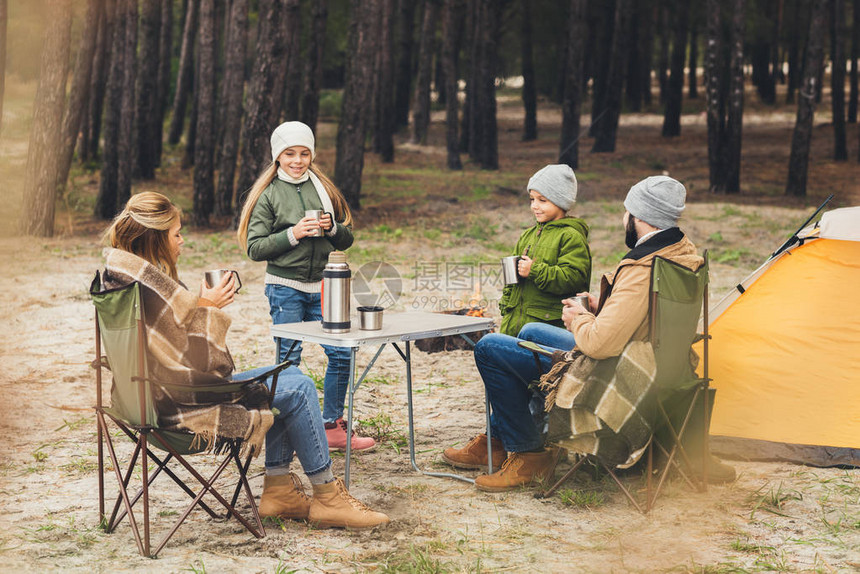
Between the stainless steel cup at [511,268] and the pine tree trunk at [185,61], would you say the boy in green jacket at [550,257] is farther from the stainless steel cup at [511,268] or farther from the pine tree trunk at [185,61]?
the pine tree trunk at [185,61]

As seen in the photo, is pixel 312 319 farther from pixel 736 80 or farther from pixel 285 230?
pixel 736 80

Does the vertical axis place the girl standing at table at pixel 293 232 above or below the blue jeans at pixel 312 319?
above

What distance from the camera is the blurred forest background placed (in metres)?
13.2

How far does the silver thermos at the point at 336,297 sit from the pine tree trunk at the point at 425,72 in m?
21.2

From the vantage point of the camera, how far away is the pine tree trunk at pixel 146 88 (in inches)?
750

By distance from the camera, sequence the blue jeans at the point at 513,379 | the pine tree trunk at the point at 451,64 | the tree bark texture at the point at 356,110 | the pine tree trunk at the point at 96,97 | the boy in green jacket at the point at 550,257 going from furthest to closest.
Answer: the pine tree trunk at the point at 451,64 < the pine tree trunk at the point at 96,97 < the tree bark texture at the point at 356,110 < the boy in green jacket at the point at 550,257 < the blue jeans at the point at 513,379

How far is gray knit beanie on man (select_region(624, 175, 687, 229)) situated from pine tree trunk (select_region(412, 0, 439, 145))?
21.1 m

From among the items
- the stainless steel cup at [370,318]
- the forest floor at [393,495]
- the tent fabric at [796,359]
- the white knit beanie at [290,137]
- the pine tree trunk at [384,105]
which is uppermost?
the pine tree trunk at [384,105]

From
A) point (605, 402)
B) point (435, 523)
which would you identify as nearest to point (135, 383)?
point (435, 523)

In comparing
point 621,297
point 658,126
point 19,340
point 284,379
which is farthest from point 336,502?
point 658,126

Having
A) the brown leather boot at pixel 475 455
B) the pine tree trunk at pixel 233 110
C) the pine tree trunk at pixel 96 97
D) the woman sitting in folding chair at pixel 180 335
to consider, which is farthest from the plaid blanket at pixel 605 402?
the pine tree trunk at pixel 96 97

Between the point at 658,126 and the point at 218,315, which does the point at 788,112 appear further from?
the point at 218,315

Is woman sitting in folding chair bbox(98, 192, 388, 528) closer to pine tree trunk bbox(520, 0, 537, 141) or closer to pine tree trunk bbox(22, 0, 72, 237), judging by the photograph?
pine tree trunk bbox(22, 0, 72, 237)

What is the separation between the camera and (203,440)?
3.48 m
